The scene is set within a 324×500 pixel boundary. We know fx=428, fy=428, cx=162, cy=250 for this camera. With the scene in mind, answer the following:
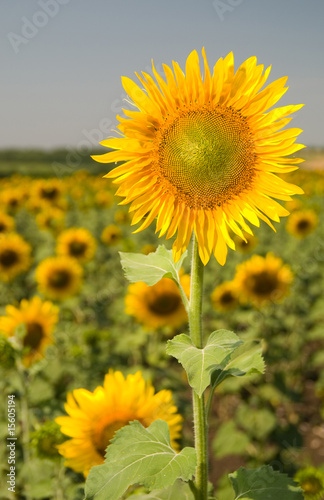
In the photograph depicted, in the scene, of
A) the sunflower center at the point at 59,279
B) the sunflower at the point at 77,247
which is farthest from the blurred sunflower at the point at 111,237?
the sunflower center at the point at 59,279

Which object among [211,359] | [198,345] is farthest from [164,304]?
[211,359]

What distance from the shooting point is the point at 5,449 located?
117 inches

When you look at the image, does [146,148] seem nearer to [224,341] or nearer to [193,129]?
[193,129]

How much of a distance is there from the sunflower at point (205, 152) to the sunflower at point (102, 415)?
90 cm

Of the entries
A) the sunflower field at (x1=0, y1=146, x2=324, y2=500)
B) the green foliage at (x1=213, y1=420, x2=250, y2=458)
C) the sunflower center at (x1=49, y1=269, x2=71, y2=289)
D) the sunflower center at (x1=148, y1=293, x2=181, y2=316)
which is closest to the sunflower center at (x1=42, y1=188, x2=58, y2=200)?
the sunflower field at (x1=0, y1=146, x2=324, y2=500)

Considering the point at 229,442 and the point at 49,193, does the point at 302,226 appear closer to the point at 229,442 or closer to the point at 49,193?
the point at 229,442

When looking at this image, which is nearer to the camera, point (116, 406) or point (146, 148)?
point (146, 148)

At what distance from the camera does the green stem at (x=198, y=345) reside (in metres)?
1.43

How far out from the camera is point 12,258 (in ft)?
19.3

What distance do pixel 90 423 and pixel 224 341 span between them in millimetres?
1005

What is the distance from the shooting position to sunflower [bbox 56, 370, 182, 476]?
1.98 meters

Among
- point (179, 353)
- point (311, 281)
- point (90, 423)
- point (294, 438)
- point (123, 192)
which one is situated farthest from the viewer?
point (311, 281)

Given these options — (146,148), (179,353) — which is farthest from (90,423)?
(146,148)

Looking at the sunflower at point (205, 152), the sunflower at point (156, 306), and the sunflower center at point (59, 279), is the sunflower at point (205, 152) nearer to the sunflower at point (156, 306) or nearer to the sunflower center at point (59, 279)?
the sunflower at point (156, 306)
